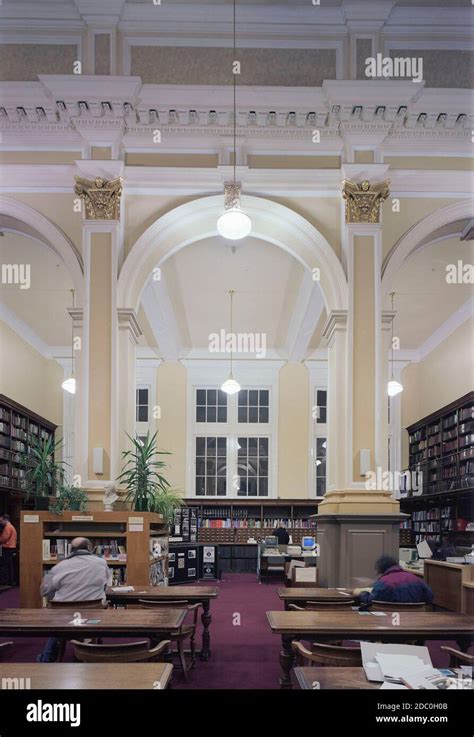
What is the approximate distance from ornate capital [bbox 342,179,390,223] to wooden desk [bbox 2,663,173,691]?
264 inches

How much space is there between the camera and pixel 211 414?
1902cm

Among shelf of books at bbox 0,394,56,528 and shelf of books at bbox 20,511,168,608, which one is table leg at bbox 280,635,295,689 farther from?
shelf of books at bbox 0,394,56,528

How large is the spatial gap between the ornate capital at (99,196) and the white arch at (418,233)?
3.39m

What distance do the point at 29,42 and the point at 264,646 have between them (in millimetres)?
7500

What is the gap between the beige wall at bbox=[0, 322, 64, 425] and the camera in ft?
49.2

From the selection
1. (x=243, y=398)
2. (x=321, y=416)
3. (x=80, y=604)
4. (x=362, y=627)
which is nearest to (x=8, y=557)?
(x=243, y=398)

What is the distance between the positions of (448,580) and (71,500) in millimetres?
4308

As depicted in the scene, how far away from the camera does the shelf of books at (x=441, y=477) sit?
1390 cm

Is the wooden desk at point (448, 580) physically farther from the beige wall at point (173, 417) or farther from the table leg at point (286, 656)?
the beige wall at point (173, 417)

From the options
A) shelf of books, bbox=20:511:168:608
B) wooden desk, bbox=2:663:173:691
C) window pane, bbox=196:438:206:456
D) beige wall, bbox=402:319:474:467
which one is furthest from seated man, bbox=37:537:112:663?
window pane, bbox=196:438:206:456

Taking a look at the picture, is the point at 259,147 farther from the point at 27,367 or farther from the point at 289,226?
the point at 27,367
